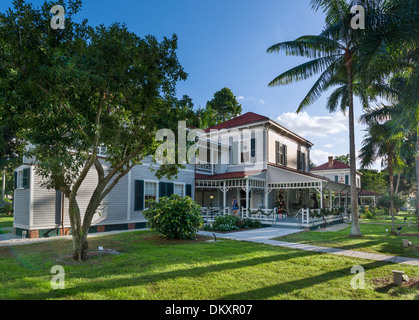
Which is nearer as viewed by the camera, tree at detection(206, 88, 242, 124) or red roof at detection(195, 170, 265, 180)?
red roof at detection(195, 170, 265, 180)

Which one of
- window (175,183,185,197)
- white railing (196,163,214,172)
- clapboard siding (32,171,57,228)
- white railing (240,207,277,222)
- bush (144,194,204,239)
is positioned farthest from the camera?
white railing (196,163,214,172)

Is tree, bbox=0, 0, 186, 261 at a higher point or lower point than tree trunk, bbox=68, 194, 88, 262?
higher

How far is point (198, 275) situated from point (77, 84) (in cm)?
532

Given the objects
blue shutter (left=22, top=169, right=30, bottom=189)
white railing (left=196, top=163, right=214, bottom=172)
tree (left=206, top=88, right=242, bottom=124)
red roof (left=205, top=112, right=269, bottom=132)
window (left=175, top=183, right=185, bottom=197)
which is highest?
tree (left=206, top=88, right=242, bottom=124)

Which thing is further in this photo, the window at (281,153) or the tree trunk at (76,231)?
the window at (281,153)

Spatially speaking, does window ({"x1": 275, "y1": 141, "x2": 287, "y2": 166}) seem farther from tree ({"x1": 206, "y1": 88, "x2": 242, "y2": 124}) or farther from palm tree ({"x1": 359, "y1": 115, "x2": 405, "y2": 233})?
tree ({"x1": 206, "y1": 88, "x2": 242, "y2": 124})

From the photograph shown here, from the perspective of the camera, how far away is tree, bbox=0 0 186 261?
6426 millimetres

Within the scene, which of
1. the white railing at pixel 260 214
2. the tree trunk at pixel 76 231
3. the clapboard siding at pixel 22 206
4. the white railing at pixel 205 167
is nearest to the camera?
the tree trunk at pixel 76 231

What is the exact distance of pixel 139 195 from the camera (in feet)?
53.9

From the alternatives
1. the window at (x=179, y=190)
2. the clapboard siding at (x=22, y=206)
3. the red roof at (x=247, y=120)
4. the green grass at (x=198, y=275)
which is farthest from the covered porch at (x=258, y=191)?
the clapboard siding at (x=22, y=206)

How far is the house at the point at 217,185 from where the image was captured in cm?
1309

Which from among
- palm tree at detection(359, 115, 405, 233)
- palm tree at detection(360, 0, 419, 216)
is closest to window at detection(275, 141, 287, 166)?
palm tree at detection(359, 115, 405, 233)

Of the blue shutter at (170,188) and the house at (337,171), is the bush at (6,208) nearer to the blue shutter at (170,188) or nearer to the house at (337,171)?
the blue shutter at (170,188)

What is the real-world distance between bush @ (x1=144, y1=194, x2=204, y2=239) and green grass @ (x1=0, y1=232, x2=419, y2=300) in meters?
1.49
